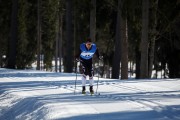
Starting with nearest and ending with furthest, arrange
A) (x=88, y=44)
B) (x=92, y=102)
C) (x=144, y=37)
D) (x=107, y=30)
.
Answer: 1. (x=92, y=102)
2. (x=88, y=44)
3. (x=144, y=37)
4. (x=107, y=30)

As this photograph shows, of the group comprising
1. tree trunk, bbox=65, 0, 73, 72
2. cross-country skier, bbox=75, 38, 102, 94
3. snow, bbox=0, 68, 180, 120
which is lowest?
snow, bbox=0, 68, 180, 120

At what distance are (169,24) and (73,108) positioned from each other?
1578 centimetres

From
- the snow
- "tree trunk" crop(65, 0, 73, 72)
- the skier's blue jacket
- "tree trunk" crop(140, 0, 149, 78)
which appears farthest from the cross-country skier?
"tree trunk" crop(65, 0, 73, 72)

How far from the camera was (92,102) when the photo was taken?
11867mm

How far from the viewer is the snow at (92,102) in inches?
392

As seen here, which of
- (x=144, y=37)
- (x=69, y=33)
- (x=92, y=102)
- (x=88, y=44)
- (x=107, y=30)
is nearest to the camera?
(x=92, y=102)

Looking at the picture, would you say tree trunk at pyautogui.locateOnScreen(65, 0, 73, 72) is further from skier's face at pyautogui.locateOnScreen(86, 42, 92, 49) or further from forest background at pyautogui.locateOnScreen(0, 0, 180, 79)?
skier's face at pyautogui.locateOnScreen(86, 42, 92, 49)

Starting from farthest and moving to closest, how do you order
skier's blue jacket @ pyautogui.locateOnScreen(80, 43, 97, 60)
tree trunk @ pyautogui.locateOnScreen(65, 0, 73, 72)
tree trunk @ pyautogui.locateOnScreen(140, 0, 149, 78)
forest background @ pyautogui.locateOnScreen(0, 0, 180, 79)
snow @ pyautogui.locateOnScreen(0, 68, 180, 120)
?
tree trunk @ pyautogui.locateOnScreen(65, 0, 73, 72) → forest background @ pyautogui.locateOnScreen(0, 0, 180, 79) → tree trunk @ pyautogui.locateOnScreen(140, 0, 149, 78) → skier's blue jacket @ pyautogui.locateOnScreen(80, 43, 97, 60) → snow @ pyautogui.locateOnScreen(0, 68, 180, 120)

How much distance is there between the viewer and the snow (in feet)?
32.6

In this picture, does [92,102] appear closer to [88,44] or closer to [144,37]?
[88,44]

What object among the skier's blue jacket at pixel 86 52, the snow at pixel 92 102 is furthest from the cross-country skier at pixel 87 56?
the snow at pixel 92 102

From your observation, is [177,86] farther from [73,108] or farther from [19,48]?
[19,48]

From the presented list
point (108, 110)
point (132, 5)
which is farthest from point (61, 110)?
point (132, 5)

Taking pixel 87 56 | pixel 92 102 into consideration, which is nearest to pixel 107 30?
pixel 87 56
